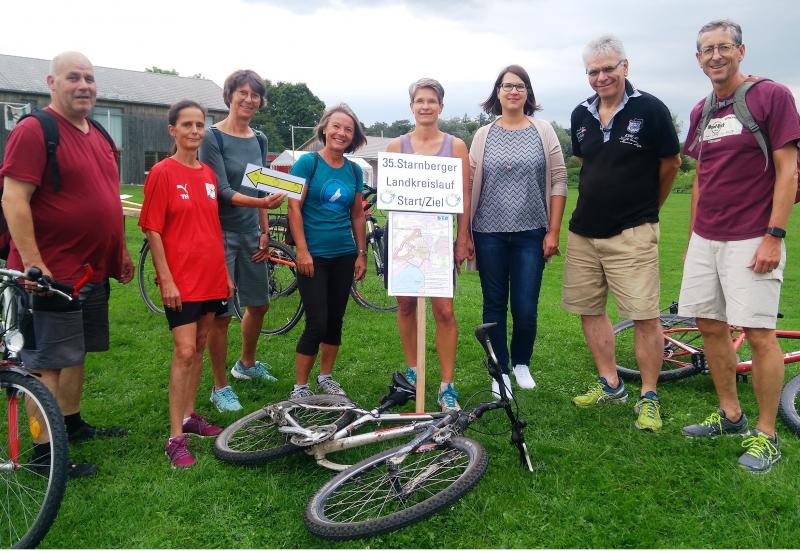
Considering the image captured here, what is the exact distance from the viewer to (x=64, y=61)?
3.07 metres

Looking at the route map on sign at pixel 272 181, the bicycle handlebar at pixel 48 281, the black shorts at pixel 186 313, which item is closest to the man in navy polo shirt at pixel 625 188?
the route map on sign at pixel 272 181

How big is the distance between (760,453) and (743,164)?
1.61 m

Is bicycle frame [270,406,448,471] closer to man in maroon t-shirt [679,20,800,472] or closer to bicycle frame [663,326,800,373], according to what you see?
man in maroon t-shirt [679,20,800,472]

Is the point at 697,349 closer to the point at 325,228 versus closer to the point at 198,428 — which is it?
the point at 325,228

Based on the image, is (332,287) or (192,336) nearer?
(192,336)

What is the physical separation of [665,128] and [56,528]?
160 inches

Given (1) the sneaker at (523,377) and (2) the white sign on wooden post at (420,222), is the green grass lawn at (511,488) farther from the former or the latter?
(2) the white sign on wooden post at (420,222)

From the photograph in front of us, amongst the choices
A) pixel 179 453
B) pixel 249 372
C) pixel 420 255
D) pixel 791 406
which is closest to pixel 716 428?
pixel 791 406

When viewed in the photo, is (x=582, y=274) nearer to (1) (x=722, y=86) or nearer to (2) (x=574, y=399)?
(2) (x=574, y=399)

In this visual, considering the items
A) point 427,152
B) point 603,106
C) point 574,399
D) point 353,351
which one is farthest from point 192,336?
point 603,106

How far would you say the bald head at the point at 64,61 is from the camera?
3.06 meters

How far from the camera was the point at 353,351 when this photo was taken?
5574 mm

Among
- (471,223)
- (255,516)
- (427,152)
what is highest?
(427,152)

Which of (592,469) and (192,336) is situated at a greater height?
(192,336)
